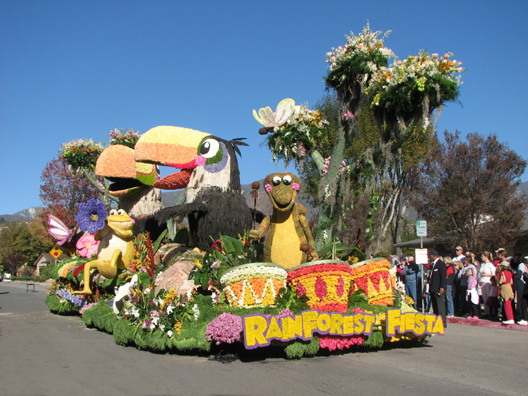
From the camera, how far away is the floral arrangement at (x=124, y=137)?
51.8 ft

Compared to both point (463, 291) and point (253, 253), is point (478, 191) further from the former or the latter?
point (253, 253)

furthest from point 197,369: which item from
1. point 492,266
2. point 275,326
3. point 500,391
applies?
point 492,266

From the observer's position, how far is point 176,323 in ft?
21.7

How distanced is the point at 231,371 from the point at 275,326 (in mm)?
770

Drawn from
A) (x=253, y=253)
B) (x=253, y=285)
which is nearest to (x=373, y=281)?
(x=253, y=285)

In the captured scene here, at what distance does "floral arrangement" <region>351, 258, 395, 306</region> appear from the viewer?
727 cm

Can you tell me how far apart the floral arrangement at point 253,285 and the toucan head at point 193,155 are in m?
4.17

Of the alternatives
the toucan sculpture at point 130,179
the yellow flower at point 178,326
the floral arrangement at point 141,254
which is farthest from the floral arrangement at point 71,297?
the yellow flower at point 178,326

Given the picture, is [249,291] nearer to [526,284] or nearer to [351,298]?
[351,298]

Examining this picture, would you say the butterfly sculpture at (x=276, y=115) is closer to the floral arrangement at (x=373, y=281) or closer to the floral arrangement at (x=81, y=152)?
the floral arrangement at (x=373, y=281)

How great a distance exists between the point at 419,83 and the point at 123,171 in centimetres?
791

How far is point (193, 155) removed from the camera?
36.3 feet

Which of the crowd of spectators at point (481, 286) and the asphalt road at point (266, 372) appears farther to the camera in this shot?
the crowd of spectators at point (481, 286)

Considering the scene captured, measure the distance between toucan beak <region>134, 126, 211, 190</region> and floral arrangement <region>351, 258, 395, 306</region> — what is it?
15.9ft
